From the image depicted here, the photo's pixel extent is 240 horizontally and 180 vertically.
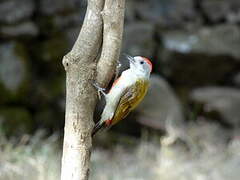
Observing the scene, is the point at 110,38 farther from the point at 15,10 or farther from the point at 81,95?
the point at 15,10

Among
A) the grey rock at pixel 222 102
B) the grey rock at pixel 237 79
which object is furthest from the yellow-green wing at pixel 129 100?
the grey rock at pixel 237 79

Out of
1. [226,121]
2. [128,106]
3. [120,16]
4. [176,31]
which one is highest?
[120,16]

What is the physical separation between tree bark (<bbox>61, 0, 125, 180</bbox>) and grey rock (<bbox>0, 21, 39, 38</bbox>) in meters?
4.24

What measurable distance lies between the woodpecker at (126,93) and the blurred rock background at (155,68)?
8.42ft

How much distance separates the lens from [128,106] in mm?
3408

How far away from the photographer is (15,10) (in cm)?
654

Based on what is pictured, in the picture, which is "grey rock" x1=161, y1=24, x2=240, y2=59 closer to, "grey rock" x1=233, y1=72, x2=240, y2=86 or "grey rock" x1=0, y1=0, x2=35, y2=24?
"grey rock" x1=233, y1=72, x2=240, y2=86

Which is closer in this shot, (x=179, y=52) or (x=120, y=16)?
(x=120, y=16)

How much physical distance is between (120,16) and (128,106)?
1.01 m

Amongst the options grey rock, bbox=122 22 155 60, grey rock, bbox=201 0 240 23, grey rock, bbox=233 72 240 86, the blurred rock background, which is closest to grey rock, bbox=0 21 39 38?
the blurred rock background

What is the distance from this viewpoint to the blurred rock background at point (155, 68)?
6605 millimetres

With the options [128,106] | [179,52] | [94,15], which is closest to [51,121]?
[179,52]

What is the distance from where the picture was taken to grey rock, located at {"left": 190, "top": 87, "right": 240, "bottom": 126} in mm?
7152

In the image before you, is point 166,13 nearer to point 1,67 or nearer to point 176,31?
point 176,31
